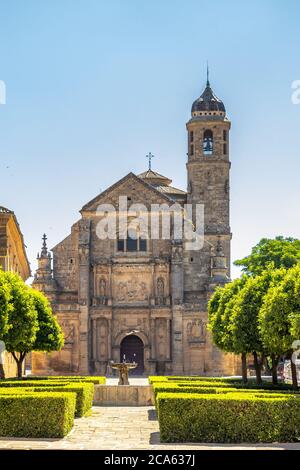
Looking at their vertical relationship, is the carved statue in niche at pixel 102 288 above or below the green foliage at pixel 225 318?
above

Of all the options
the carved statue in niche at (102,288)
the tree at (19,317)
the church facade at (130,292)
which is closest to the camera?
the tree at (19,317)

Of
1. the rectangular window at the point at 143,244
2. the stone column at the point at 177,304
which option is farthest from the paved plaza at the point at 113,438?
the rectangular window at the point at 143,244

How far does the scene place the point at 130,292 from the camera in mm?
82312

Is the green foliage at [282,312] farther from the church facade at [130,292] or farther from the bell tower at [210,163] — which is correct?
the bell tower at [210,163]

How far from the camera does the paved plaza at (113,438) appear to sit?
26.7 m

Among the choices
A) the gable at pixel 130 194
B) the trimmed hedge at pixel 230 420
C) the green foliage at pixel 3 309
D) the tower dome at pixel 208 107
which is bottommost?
the trimmed hedge at pixel 230 420

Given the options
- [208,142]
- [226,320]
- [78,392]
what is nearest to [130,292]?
[208,142]

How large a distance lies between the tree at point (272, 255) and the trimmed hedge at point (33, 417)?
56513 millimetres

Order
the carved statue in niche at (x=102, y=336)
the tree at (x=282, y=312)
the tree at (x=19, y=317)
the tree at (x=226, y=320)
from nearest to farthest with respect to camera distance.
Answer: the tree at (x=282, y=312) → the tree at (x=19, y=317) → the tree at (x=226, y=320) → the carved statue in niche at (x=102, y=336)

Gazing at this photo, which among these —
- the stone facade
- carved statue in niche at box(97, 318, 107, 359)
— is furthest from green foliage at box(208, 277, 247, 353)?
carved statue in niche at box(97, 318, 107, 359)

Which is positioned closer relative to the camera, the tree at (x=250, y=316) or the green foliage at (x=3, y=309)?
the green foliage at (x=3, y=309)

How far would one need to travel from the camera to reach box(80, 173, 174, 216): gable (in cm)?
8294
